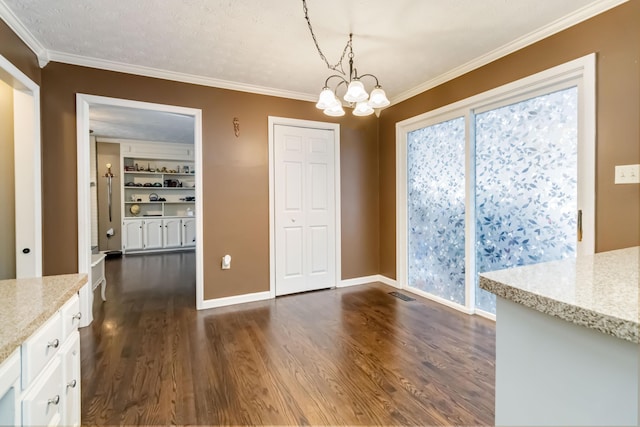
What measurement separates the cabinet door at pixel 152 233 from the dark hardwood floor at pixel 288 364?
11.7ft

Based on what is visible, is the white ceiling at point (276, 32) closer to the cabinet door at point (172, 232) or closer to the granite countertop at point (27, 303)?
the granite countertop at point (27, 303)

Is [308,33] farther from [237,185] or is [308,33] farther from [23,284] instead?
[23,284]

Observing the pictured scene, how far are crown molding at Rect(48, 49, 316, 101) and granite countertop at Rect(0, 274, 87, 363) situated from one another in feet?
7.81

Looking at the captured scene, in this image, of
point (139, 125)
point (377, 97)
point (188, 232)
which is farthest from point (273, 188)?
point (188, 232)

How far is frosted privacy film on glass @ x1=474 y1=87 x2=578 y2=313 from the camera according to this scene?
2.35m

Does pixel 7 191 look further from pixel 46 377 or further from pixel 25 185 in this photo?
pixel 46 377

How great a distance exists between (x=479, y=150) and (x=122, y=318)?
157 inches

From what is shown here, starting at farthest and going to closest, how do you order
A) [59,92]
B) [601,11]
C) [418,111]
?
[418,111], [59,92], [601,11]

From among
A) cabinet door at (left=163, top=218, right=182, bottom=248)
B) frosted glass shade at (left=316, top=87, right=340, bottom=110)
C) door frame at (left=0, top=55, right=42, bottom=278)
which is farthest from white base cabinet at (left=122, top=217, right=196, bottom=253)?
frosted glass shade at (left=316, top=87, right=340, bottom=110)

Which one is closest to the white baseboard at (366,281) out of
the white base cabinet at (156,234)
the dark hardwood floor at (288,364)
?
the dark hardwood floor at (288,364)

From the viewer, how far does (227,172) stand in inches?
135

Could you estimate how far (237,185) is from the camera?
348 cm

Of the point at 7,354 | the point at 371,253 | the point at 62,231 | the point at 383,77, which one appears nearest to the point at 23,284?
the point at 7,354

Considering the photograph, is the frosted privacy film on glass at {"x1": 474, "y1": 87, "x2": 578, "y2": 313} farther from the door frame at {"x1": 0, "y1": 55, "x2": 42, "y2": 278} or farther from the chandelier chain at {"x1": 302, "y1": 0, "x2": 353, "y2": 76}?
the door frame at {"x1": 0, "y1": 55, "x2": 42, "y2": 278}
